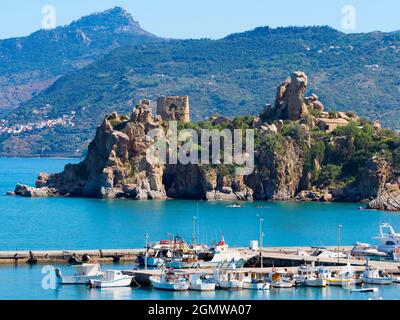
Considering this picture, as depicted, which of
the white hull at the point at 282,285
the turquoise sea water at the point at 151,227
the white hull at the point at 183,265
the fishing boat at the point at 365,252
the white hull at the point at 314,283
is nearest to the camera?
Answer: the turquoise sea water at the point at 151,227

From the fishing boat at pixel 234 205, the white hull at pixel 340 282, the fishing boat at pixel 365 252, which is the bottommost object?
the fishing boat at pixel 234 205

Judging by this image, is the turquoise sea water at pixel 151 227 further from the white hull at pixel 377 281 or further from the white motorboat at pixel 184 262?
the white motorboat at pixel 184 262

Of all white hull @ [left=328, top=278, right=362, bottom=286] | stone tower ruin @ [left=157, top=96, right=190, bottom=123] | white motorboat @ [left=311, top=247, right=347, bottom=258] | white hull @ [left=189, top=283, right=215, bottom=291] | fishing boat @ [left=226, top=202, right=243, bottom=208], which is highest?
stone tower ruin @ [left=157, top=96, right=190, bottom=123]

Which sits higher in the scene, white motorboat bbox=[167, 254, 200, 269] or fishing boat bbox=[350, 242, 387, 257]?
white motorboat bbox=[167, 254, 200, 269]

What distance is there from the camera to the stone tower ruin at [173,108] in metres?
133

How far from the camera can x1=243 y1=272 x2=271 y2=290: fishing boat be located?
52.9 metres

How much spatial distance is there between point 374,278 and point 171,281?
8.23m

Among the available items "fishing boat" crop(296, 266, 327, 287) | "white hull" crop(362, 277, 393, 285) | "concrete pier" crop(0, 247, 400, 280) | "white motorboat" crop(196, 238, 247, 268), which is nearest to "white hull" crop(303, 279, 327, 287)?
"fishing boat" crop(296, 266, 327, 287)

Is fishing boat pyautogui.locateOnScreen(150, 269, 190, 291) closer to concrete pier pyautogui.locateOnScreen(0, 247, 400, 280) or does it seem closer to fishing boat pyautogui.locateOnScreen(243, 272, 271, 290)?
fishing boat pyautogui.locateOnScreen(243, 272, 271, 290)

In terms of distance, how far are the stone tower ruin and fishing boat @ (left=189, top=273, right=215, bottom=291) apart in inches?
3076

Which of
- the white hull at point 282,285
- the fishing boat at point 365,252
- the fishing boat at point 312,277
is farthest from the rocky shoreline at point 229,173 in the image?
the white hull at point 282,285

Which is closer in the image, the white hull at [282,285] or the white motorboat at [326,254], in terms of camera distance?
the white hull at [282,285]

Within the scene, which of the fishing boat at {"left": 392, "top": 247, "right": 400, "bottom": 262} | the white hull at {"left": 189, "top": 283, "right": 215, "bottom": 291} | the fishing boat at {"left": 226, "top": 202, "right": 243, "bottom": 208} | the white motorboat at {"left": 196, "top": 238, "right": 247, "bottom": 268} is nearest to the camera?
the white hull at {"left": 189, "top": 283, "right": 215, "bottom": 291}

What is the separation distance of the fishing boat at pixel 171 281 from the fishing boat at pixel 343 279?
230 inches
